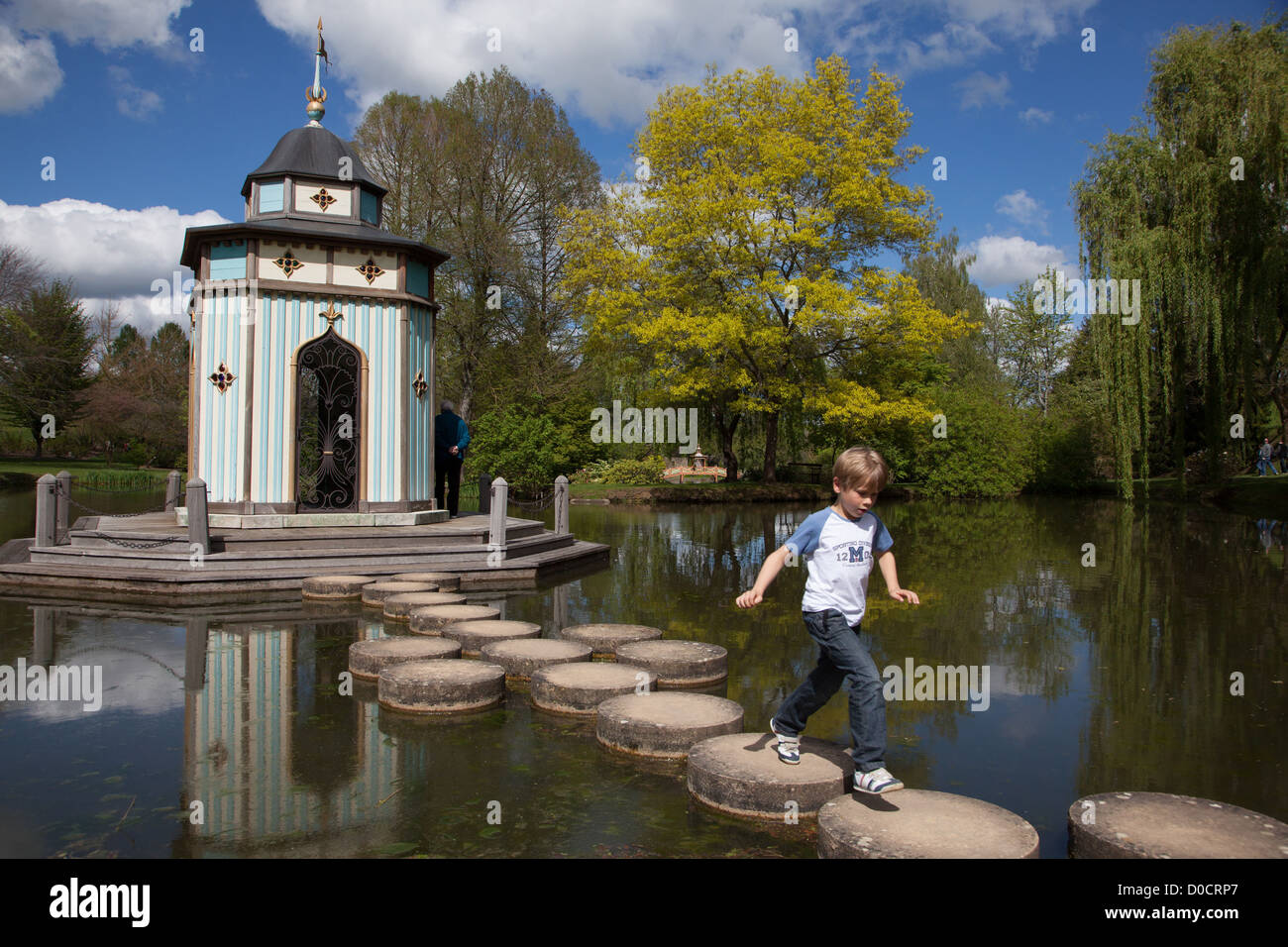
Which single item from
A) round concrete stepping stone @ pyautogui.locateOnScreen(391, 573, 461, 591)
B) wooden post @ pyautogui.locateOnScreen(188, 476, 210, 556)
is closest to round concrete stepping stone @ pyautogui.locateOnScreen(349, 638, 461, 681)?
round concrete stepping stone @ pyautogui.locateOnScreen(391, 573, 461, 591)

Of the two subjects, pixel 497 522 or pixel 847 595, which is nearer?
pixel 847 595

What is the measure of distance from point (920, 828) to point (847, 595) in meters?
1.06

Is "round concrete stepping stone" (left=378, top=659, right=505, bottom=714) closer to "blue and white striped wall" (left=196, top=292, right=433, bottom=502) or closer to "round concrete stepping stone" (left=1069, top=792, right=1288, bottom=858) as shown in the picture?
"round concrete stepping stone" (left=1069, top=792, right=1288, bottom=858)

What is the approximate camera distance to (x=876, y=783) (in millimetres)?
3760

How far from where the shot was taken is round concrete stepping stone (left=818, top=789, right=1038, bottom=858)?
323 cm

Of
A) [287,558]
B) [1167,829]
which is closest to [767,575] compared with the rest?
[1167,829]

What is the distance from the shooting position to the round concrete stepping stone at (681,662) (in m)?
6.10

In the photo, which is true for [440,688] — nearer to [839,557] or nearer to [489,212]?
[839,557]

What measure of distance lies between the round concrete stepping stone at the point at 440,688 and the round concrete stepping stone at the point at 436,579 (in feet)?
14.0

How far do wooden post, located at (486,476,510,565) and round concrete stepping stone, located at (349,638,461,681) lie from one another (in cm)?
508

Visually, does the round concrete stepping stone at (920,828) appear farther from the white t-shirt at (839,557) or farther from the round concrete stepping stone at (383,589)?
the round concrete stepping stone at (383,589)

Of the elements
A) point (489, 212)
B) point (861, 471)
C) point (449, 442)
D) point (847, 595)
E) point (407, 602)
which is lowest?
point (407, 602)

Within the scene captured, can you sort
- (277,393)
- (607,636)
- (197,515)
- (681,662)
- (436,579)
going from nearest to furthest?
(681,662) < (607,636) < (436,579) < (197,515) < (277,393)
